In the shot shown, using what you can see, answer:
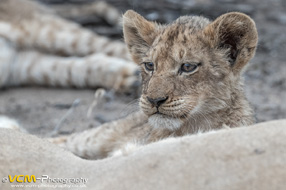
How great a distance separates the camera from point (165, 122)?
107 inches

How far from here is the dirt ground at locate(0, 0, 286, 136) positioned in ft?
14.5

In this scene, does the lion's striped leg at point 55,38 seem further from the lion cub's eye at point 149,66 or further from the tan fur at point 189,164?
the tan fur at point 189,164

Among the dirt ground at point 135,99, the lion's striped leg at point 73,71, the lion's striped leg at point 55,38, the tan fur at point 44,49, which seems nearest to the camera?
the dirt ground at point 135,99

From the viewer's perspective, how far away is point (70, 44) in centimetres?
573

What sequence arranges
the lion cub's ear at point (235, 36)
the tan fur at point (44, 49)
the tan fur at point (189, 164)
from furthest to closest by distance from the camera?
the tan fur at point (44, 49) < the lion cub's ear at point (235, 36) < the tan fur at point (189, 164)

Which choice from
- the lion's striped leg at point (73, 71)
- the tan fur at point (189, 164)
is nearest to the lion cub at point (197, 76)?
the tan fur at point (189, 164)

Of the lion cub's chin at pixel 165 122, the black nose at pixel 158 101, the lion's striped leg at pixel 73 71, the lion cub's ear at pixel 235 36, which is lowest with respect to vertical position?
the lion's striped leg at pixel 73 71

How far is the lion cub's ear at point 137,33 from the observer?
3283 mm

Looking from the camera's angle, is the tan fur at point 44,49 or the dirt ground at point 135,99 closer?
the dirt ground at point 135,99

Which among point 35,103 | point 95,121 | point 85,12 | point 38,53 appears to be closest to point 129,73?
point 95,121

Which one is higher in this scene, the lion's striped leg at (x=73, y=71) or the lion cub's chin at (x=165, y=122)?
the lion cub's chin at (x=165, y=122)

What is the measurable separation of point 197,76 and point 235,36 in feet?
1.08

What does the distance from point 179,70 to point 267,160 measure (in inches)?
48.2

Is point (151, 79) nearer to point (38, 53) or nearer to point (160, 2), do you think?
point (38, 53)
